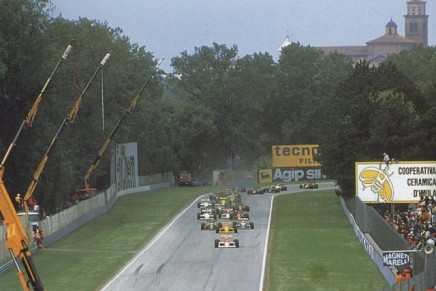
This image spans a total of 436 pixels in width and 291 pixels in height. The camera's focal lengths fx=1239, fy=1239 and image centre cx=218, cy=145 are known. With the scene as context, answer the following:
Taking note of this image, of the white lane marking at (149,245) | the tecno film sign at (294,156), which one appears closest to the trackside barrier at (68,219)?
the white lane marking at (149,245)

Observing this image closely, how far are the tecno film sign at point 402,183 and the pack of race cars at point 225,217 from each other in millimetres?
8693

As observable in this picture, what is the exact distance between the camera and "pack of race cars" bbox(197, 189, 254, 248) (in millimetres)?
72938

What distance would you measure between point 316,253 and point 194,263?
859cm

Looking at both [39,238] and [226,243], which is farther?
[39,238]

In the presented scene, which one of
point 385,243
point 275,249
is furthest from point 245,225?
point 385,243

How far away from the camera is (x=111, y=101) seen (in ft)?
440

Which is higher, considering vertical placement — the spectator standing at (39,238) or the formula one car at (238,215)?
the formula one car at (238,215)

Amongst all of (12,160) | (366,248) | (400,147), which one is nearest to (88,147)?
(12,160)

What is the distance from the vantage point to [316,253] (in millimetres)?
70562

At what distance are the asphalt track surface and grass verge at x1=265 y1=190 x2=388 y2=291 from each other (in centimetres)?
95

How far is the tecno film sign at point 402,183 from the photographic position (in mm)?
72438

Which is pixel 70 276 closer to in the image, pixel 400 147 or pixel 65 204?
pixel 400 147

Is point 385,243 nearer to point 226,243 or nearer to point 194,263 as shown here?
point 194,263

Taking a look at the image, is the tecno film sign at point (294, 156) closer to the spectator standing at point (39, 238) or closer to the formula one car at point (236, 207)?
the formula one car at point (236, 207)
